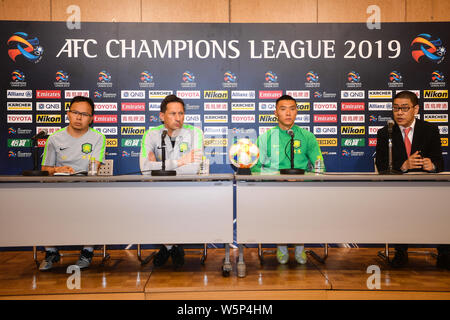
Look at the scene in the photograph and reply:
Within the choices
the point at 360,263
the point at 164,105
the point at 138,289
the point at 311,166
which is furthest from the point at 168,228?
the point at 360,263

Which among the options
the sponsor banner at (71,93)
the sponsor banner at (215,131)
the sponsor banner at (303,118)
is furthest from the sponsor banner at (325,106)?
the sponsor banner at (71,93)

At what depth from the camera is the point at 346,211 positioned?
2.36 m

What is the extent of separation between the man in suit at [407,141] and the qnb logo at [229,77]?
1912 mm

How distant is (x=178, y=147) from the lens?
3045mm

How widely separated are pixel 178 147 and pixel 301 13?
8.52 feet

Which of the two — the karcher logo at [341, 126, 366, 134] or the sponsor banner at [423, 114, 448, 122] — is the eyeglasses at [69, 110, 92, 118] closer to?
the karcher logo at [341, 126, 366, 134]

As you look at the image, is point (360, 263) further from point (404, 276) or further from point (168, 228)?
point (168, 228)

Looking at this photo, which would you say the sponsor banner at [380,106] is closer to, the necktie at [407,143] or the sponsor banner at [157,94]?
the necktie at [407,143]

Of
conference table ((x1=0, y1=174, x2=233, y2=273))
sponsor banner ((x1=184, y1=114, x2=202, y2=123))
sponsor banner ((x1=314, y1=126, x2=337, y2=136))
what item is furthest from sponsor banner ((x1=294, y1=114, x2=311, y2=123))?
conference table ((x1=0, y1=174, x2=233, y2=273))

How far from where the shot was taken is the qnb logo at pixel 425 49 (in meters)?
3.92

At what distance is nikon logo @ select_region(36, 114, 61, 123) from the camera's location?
12.7ft

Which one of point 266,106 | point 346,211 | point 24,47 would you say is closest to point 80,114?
point 24,47

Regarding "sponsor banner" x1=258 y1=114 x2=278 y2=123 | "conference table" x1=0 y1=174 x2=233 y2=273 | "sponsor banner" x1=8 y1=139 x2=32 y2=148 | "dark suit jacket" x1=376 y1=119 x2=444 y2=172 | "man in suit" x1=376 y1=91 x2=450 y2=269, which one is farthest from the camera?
"sponsor banner" x1=258 y1=114 x2=278 y2=123

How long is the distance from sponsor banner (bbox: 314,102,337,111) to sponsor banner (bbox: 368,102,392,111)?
0.48 metres
